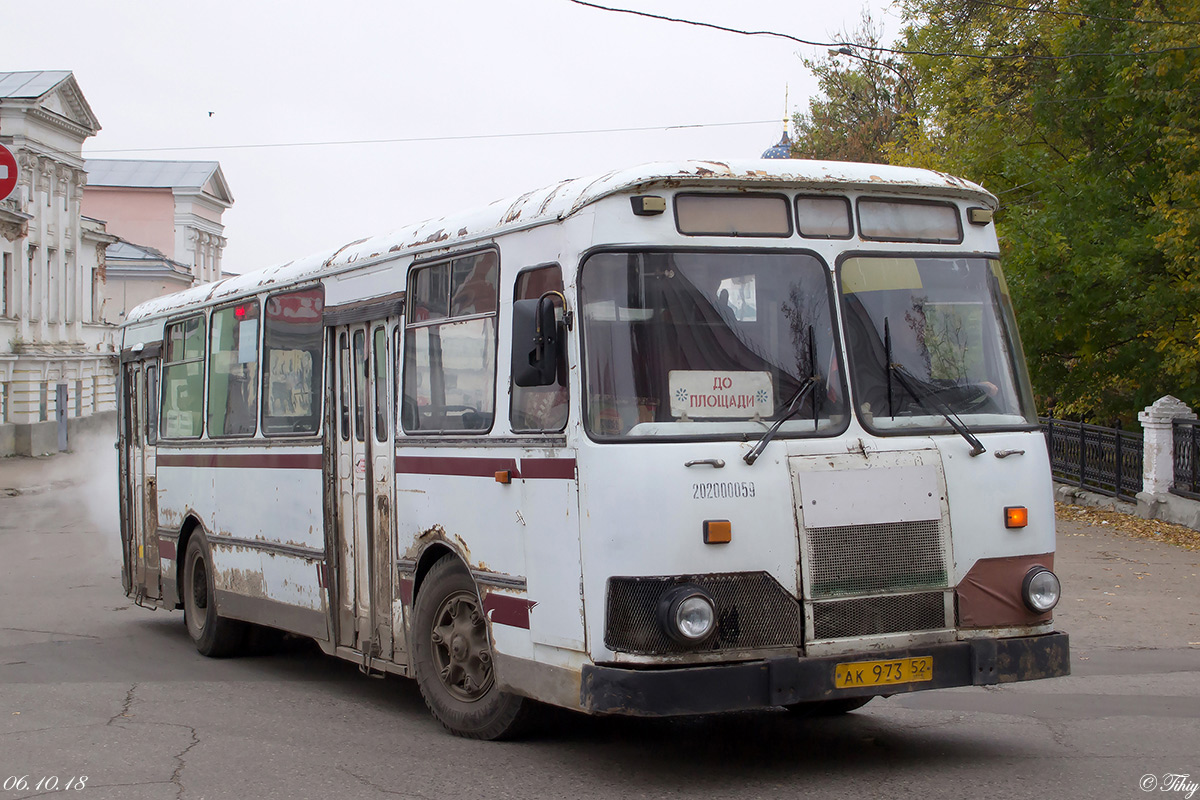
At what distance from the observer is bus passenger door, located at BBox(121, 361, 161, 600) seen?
485 inches

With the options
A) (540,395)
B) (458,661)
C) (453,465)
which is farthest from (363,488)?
(540,395)

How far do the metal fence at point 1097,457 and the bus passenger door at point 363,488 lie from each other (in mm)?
13003

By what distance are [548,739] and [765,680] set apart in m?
1.67

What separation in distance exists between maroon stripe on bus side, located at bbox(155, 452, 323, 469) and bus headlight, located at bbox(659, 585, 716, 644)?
3.73 m

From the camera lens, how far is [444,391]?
7480mm

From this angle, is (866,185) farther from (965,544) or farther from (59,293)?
(59,293)

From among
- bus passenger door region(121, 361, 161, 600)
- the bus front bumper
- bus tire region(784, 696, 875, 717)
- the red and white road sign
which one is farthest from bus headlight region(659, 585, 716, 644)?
the red and white road sign

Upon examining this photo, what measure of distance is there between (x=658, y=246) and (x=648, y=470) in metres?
1.03

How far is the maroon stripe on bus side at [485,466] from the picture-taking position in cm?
630

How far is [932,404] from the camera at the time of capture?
6559 millimetres

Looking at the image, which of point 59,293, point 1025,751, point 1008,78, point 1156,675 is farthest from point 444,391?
point 59,293

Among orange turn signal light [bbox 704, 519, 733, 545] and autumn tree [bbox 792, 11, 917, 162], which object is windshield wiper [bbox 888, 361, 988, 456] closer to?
orange turn signal light [bbox 704, 519, 733, 545]

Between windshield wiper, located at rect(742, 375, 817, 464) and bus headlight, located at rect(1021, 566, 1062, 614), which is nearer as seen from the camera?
windshield wiper, located at rect(742, 375, 817, 464)
